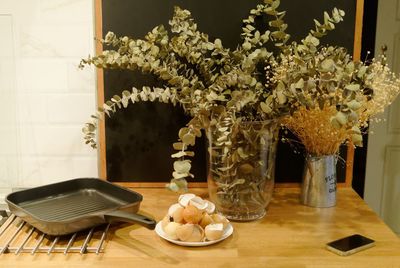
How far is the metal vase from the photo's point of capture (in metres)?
1.38

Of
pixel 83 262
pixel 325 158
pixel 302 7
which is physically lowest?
pixel 83 262

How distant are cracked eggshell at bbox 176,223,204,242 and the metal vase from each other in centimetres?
40

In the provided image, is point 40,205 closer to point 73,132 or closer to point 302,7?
point 73,132

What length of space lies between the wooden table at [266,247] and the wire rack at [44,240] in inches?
0.8

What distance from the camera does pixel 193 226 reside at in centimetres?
114

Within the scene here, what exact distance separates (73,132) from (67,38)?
0.30 meters

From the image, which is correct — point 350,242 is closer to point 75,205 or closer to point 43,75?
point 75,205

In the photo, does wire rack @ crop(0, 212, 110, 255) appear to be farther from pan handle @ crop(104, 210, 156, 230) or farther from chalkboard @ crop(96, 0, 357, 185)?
chalkboard @ crop(96, 0, 357, 185)

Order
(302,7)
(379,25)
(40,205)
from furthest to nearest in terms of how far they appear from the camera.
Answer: (379,25)
(302,7)
(40,205)

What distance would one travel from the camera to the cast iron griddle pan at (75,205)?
114cm

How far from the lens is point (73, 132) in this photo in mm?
1637

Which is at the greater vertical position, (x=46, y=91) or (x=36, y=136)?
(x=46, y=91)

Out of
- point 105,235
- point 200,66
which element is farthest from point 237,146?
point 105,235

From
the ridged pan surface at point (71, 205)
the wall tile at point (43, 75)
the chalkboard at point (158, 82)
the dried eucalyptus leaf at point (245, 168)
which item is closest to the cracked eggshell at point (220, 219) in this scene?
the dried eucalyptus leaf at point (245, 168)
